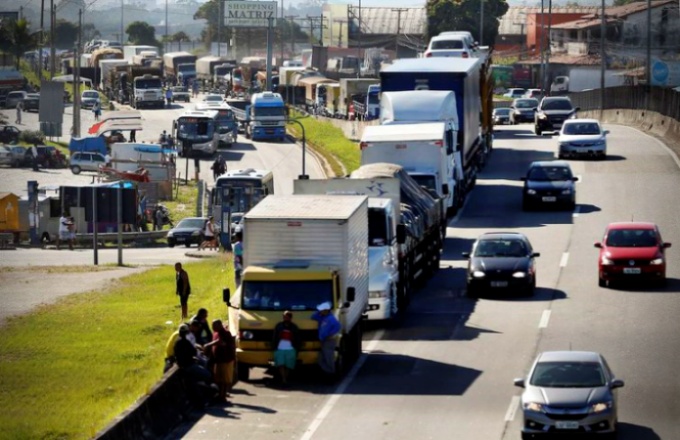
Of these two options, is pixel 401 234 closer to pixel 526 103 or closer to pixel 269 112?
pixel 526 103

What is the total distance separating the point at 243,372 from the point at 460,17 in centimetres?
14046

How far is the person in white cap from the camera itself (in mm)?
26547

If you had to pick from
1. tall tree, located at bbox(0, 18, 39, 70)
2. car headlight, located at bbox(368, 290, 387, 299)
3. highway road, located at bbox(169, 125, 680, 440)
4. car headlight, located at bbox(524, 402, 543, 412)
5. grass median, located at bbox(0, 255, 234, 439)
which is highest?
tall tree, located at bbox(0, 18, 39, 70)

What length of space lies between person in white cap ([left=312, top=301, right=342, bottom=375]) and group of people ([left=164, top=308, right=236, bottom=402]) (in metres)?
1.73

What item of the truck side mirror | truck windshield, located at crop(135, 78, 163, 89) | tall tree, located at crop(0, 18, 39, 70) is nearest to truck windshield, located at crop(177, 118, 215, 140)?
truck windshield, located at crop(135, 78, 163, 89)

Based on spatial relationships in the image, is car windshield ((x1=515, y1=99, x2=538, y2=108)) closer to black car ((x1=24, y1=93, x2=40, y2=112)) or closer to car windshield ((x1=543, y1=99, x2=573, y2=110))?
car windshield ((x1=543, y1=99, x2=573, y2=110))

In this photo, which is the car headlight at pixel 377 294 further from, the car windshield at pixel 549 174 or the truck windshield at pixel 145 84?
the truck windshield at pixel 145 84

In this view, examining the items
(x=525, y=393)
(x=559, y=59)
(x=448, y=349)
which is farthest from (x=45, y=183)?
(x=559, y=59)

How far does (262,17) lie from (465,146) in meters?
133

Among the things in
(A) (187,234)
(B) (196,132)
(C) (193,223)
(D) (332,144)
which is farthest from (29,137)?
(D) (332,144)

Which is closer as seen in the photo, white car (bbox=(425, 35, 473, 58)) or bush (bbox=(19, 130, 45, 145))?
bush (bbox=(19, 130, 45, 145))

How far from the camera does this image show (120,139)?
320 ft

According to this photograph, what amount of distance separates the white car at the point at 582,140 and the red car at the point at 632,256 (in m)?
25.0

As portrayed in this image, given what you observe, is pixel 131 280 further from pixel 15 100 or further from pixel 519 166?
pixel 519 166
